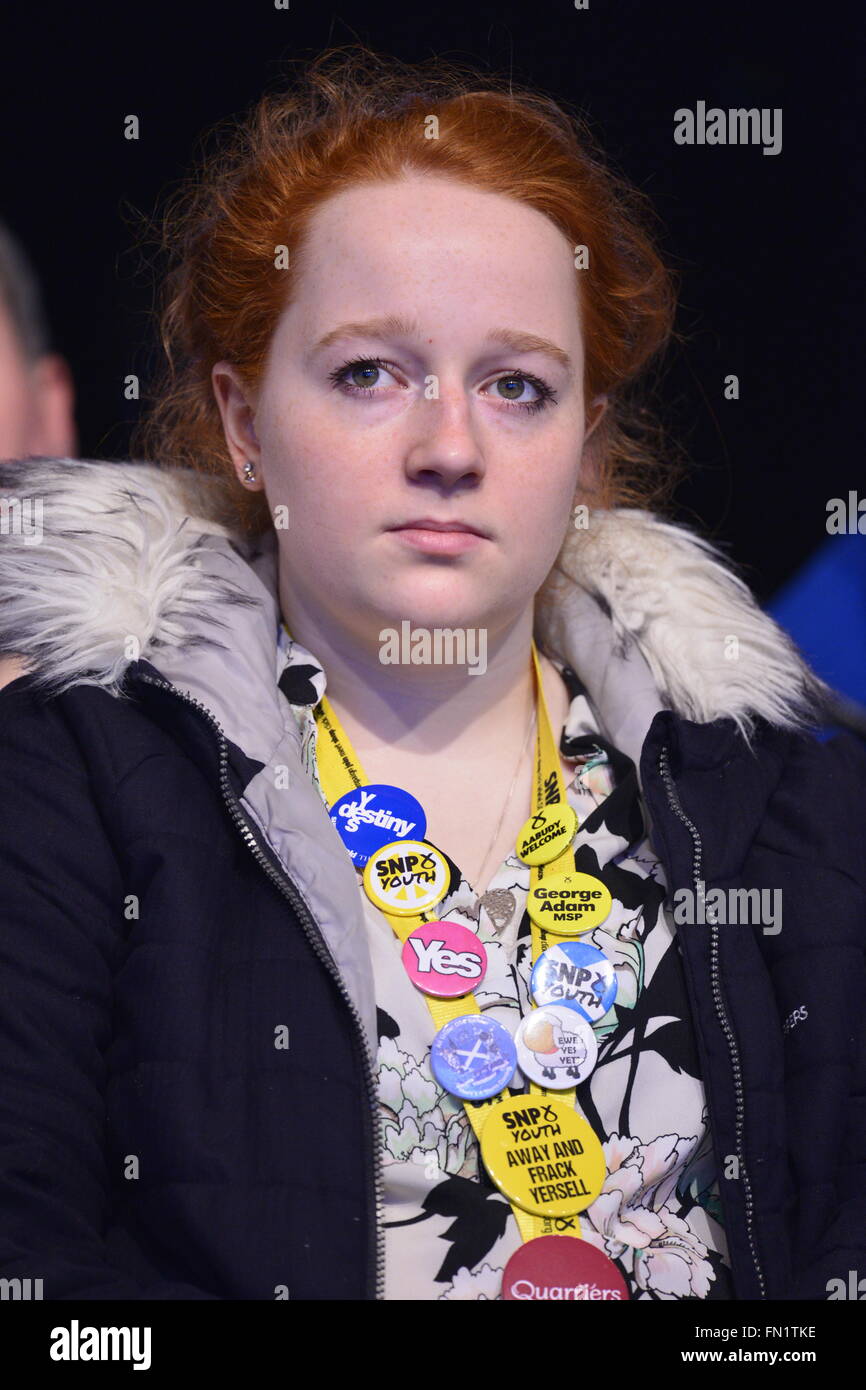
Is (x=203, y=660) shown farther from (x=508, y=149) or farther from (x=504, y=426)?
(x=508, y=149)

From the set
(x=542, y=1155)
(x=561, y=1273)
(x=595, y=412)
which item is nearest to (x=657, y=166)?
(x=595, y=412)

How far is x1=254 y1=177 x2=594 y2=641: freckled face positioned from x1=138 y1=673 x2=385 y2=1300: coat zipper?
231mm

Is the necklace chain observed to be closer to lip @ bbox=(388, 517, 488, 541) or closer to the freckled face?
the freckled face

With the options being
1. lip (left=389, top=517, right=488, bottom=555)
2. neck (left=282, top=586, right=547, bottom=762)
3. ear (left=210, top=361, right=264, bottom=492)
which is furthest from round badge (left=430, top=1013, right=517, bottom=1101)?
ear (left=210, top=361, right=264, bottom=492)

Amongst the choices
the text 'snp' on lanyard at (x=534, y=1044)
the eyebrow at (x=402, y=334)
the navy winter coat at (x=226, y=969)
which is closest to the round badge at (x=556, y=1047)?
the text 'snp' on lanyard at (x=534, y=1044)

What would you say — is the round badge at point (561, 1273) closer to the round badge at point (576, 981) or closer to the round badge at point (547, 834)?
the round badge at point (576, 981)

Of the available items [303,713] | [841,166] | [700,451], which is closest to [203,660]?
[303,713]

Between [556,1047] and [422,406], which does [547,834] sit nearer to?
[556,1047]

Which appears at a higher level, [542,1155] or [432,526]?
[432,526]

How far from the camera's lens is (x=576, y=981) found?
156 centimetres

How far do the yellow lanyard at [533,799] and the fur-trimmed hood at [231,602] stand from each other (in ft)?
0.29

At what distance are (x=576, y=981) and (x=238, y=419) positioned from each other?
31.5 inches

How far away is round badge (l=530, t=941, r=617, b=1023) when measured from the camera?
5.08 ft

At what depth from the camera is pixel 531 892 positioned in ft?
5.34
